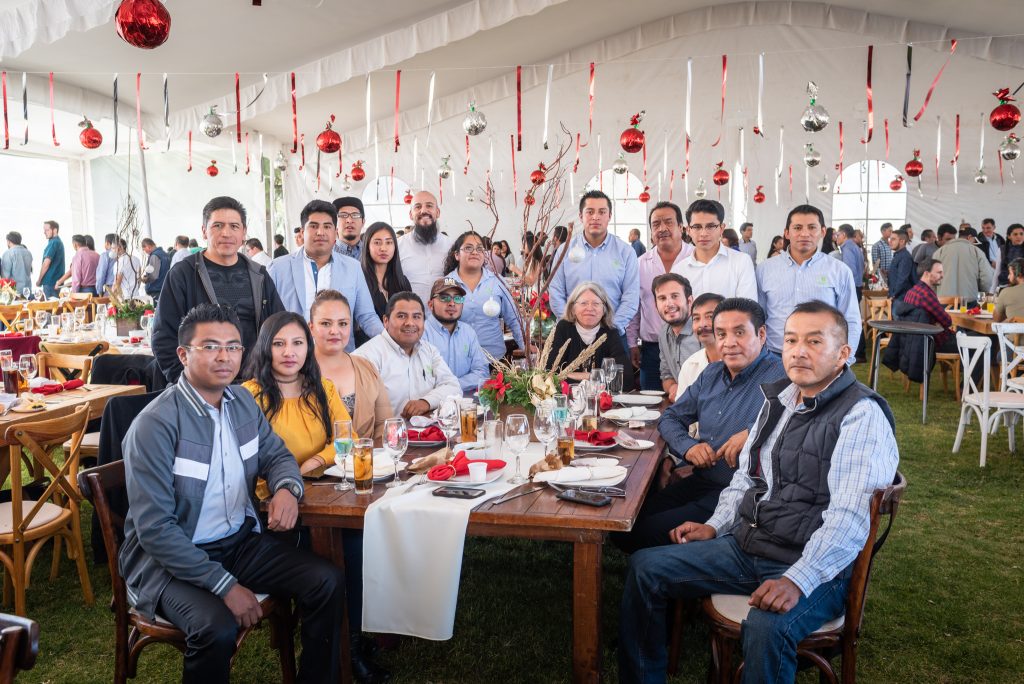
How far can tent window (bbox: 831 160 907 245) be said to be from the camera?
42.7 feet

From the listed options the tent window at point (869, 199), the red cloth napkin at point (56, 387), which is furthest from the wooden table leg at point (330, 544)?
the tent window at point (869, 199)

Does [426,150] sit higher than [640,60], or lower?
lower

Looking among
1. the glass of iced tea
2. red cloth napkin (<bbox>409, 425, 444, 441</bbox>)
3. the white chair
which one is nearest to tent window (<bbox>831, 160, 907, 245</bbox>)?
the white chair

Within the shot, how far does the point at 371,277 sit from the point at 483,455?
84.1 inches

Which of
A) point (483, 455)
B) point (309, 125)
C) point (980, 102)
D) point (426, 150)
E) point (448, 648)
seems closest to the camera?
point (483, 455)

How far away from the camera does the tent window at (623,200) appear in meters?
14.0

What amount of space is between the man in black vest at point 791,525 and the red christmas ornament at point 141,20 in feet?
11.0

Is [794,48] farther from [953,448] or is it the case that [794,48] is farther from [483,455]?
[483,455]

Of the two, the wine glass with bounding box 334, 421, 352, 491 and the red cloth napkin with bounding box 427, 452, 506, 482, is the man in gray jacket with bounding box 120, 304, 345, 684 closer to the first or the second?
the wine glass with bounding box 334, 421, 352, 491

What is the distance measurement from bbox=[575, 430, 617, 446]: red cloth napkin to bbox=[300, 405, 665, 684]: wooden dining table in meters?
0.49

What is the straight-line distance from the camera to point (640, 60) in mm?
12969

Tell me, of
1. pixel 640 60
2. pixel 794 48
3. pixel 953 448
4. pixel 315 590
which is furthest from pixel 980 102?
pixel 315 590

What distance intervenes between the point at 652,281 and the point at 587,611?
9.72ft

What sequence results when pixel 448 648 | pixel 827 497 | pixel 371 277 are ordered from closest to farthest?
pixel 827 497, pixel 448 648, pixel 371 277
